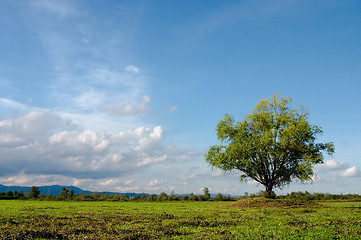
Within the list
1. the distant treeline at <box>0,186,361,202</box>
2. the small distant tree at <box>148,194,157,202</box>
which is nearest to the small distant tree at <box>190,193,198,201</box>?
the distant treeline at <box>0,186,361,202</box>

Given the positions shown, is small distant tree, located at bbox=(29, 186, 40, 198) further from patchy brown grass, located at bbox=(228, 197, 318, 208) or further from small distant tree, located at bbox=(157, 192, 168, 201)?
patchy brown grass, located at bbox=(228, 197, 318, 208)

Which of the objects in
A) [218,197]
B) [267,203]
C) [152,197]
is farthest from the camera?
[152,197]

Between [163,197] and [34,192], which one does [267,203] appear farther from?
[34,192]

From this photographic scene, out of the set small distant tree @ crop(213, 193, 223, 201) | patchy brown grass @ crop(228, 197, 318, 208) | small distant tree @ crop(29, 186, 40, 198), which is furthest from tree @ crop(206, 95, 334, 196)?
small distant tree @ crop(29, 186, 40, 198)

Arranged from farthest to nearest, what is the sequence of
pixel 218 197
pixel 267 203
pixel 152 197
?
1. pixel 152 197
2. pixel 218 197
3. pixel 267 203

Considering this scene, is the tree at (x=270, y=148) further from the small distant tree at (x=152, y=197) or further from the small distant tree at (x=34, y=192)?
the small distant tree at (x=34, y=192)

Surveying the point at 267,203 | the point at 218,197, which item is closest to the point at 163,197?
the point at 218,197

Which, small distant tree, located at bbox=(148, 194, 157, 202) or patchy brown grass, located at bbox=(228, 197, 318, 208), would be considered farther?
small distant tree, located at bbox=(148, 194, 157, 202)

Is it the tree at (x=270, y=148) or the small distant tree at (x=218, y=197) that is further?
the small distant tree at (x=218, y=197)

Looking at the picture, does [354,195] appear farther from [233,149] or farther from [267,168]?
[233,149]

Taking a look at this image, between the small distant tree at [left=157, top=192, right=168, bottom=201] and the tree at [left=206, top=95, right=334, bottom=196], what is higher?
the tree at [left=206, top=95, right=334, bottom=196]

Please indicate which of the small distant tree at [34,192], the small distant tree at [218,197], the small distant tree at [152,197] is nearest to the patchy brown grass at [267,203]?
the small distant tree at [218,197]

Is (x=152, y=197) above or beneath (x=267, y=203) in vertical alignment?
above

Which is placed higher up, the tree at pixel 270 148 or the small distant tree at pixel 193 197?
the tree at pixel 270 148
